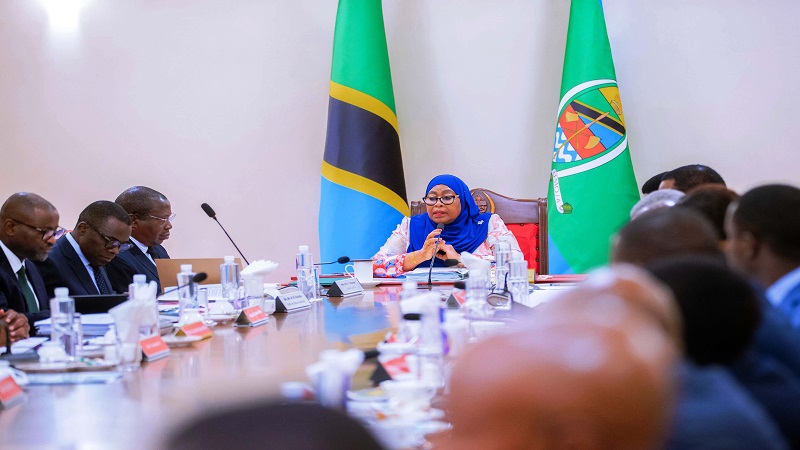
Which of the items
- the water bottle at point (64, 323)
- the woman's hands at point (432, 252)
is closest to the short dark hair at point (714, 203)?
the water bottle at point (64, 323)

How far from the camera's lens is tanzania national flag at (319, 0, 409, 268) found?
493 centimetres

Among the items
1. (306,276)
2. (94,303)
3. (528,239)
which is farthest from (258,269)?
(528,239)

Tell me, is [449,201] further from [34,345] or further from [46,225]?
[34,345]

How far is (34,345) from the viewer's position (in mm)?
2338

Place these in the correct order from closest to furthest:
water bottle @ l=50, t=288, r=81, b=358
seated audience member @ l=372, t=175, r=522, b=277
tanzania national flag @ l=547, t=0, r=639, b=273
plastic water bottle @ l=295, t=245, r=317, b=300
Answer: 1. water bottle @ l=50, t=288, r=81, b=358
2. plastic water bottle @ l=295, t=245, r=317, b=300
3. seated audience member @ l=372, t=175, r=522, b=277
4. tanzania national flag @ l=547, t=0, r=639, b=273

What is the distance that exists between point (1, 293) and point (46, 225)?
0.39 meters

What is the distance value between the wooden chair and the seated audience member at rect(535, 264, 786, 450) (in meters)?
3.68

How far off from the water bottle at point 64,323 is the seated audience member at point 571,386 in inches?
72.4

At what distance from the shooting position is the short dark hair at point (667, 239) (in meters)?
1.12

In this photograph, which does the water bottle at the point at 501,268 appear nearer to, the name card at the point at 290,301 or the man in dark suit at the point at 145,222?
the name card at the point at 290,301

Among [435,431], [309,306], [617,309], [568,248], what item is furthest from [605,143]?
[617,309]

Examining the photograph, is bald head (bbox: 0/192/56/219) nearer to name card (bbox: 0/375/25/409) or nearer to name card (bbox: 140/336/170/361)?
name card (bbox: 140/336/170/361)

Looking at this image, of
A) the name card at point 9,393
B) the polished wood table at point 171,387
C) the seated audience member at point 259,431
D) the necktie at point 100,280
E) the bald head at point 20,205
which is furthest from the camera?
the necktie at point 100,280

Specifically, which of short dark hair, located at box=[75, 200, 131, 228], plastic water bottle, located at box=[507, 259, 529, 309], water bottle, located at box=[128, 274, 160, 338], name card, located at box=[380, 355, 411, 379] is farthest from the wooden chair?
name card, located at box=[380, 355, 411, 379]
